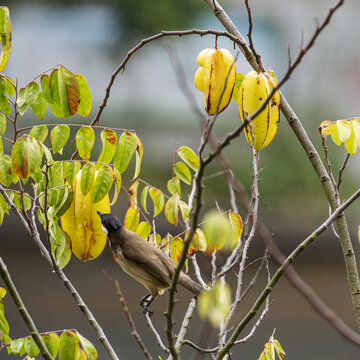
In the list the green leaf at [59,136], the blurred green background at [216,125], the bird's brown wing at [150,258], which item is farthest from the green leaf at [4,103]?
the blurred green background at [216,125]

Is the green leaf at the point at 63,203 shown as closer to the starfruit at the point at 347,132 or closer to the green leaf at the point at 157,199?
the green leaf at the point at 157,199

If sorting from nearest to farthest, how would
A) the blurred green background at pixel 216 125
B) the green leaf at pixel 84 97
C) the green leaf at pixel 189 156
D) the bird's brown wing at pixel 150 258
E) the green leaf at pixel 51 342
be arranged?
the green leaf at pixel 51 342 < the green leaf at pixel 84 97 < the green leaf at pixel 189 156 < the bird's brown wing at pixel 150 258 < the blurred green background at pixel 216 125

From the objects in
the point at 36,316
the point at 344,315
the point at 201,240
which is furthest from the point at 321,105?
the point at 201,240

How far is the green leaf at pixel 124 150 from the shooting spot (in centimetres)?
156

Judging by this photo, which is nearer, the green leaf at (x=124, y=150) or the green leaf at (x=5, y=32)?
the green leaf at (x=5, y=32)

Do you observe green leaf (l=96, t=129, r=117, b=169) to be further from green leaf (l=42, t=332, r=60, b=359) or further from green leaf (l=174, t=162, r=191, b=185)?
green leaf (l=42, t=332, r=60, b=359)

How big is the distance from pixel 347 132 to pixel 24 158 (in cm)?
74

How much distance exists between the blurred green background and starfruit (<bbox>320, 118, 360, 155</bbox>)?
17.2ft

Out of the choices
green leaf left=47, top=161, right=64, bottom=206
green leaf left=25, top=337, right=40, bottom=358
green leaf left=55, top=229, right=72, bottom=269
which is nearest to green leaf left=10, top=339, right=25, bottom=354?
green leaf left=25, top=337, right=40, bottom=358

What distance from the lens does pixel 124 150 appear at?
5.13ft

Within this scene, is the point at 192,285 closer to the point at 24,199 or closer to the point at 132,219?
the point at 132,219

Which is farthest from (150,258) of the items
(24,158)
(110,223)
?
(24,158)

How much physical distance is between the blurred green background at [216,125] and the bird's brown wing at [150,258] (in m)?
4.79

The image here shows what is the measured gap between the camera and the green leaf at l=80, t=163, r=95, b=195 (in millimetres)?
1472
